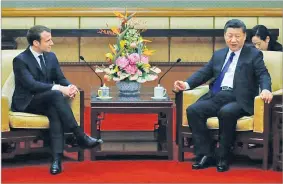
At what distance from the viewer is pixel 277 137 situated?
468cm

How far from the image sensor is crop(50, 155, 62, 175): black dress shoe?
14.9 ft

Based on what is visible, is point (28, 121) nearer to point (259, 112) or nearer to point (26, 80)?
point (26, 80)

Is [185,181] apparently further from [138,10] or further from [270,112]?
[138,10]

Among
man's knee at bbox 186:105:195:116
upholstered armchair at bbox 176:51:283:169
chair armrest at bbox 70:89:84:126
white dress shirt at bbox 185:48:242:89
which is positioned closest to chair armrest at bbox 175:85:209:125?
upholstered armchair at bbox 176:51:283:169

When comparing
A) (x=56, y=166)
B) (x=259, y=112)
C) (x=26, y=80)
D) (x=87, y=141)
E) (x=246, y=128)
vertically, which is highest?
(x=26, y=80)

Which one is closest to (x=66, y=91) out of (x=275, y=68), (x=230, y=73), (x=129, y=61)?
(x=129, y=61)

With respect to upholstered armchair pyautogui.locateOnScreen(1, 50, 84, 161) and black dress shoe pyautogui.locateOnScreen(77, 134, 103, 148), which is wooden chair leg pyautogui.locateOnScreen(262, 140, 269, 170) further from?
upholstered armchair pyautogui.locateOnScreen(1, 50, 84, 161)

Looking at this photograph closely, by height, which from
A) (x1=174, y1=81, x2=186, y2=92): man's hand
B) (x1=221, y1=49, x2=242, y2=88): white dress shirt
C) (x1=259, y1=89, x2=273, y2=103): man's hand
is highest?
(x1=221, y1=49, x2=242, y2=88): white dress shirt

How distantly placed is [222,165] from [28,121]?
1405mm

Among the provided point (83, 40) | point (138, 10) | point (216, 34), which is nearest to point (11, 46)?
point (83, 40)

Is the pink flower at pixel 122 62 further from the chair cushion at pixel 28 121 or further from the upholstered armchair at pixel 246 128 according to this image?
the chair cushion at pixel 28 121

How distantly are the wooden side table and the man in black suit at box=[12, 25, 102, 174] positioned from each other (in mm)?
1243

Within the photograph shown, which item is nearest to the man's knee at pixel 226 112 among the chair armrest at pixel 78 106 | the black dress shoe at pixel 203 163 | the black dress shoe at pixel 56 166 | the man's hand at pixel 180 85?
the black dress shoe at pixel 203 163

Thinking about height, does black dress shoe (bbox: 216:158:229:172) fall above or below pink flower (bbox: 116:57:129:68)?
below
